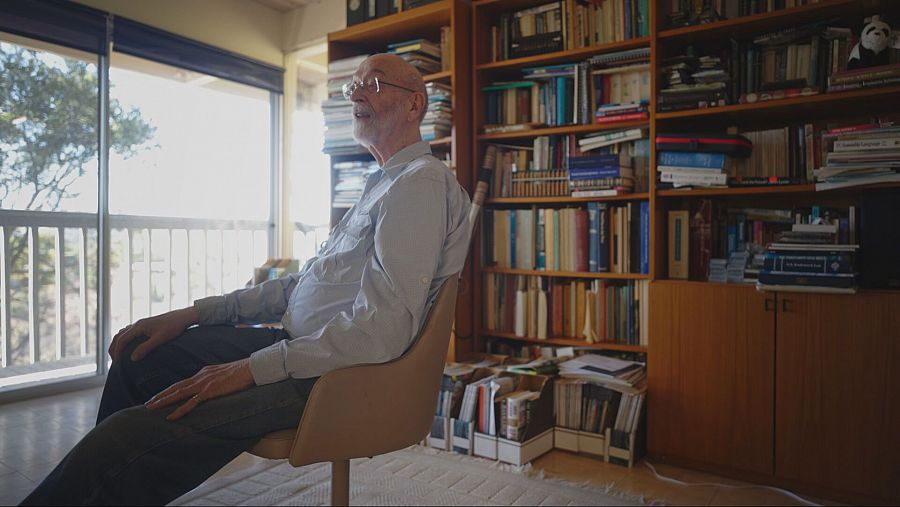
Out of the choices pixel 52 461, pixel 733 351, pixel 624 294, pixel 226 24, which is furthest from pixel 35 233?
pixel 733 351

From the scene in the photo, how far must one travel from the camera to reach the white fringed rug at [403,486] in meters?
2.09

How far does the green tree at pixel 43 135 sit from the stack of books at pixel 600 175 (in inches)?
92.2

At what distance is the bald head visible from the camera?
5.30ft

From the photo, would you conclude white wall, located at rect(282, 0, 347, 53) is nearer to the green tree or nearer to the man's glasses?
the green tree

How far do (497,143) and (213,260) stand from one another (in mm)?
1948

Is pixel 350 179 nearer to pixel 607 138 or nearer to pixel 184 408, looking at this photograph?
pixel 607 138

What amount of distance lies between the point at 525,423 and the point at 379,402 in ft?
4.30

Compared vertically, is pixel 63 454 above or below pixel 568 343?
below

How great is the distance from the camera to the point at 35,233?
Answer: 2.85 meters

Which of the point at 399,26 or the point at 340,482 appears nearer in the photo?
the point at 340,482

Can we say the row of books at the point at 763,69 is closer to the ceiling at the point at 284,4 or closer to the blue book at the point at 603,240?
the blue book at the point at 603,240

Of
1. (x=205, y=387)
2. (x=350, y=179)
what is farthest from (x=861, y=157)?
(x=350, y=179)

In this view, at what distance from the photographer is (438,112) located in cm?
288

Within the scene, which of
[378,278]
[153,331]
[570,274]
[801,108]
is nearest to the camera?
[378,278]
